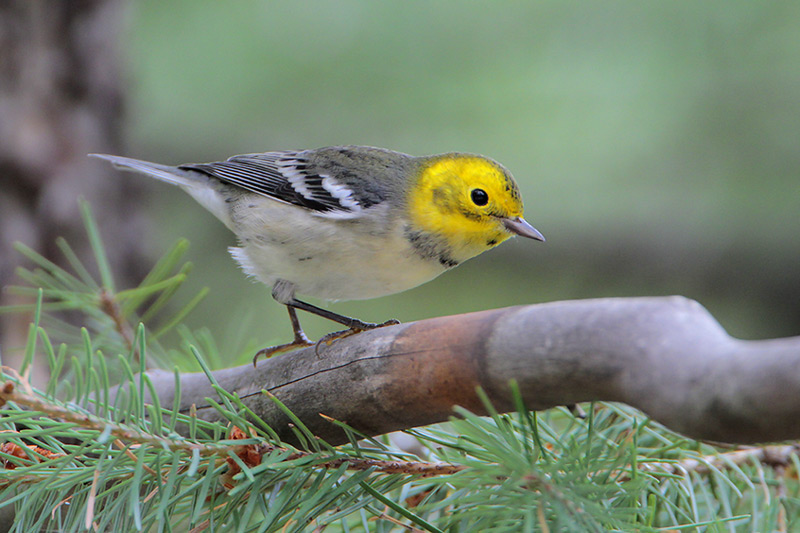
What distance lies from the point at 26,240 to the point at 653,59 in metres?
3.62

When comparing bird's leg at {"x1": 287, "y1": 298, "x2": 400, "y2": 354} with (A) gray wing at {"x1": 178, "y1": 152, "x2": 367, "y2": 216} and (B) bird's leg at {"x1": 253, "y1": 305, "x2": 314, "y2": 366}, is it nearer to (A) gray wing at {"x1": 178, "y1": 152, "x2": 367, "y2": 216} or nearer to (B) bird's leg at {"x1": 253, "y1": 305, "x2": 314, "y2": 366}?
(B) bird's leg at {"x1": 253, "y1": 305, "x2": 314, "y2": 366}

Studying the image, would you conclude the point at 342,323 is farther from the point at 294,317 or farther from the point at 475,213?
the point at 475,213

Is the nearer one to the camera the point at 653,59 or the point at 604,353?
the point at 604,353

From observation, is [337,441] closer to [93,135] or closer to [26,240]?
[26,240]

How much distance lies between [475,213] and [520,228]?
0.56 ft

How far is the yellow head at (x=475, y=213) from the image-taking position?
2465 millimetres

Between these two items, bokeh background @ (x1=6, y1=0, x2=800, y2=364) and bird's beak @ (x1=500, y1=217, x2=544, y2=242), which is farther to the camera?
bokeh background @ (x1=6, y1=0, x2=800, y2=364)

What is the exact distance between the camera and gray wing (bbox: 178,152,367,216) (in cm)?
267

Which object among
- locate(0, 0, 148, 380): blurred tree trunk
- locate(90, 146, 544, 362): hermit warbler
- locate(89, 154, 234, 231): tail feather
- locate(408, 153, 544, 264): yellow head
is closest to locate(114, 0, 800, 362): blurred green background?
locate(0, 0, 148, 380): blurred tree trunk

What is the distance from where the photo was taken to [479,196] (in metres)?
2.49

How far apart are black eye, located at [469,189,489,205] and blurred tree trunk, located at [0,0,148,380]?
2.31 metres

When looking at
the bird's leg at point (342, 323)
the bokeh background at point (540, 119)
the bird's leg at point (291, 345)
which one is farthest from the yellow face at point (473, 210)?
the bokeh background at point (540, 119)

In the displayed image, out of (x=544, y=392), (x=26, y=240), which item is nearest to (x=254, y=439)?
(x=544, y=392)

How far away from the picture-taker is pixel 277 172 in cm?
300
